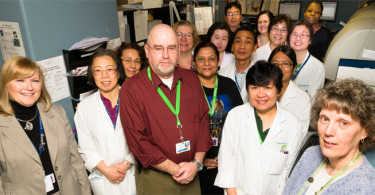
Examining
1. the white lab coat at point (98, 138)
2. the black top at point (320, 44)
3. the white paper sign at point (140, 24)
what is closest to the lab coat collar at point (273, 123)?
the white lab coat at point (98, 138)

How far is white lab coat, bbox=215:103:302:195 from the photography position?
1.57 m

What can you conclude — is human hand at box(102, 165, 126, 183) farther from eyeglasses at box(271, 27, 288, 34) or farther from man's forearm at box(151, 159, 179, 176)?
eyeglasses at box(271, 27, 288, 34)

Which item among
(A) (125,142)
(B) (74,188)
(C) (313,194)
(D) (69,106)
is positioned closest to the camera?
(C) (313,194)

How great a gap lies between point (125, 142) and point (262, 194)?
995 millimetres

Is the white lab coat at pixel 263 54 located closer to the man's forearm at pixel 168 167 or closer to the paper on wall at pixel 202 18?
the paper on wall at pixel 202 18

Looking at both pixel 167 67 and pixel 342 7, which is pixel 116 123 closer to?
pixel 167 67

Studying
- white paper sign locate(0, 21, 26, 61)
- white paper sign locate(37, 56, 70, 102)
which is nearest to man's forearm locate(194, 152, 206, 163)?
white paper sign locate(37, 56, 70, 102)

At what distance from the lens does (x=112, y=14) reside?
2574 millimetres

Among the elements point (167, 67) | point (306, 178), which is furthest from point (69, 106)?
point (306, 178)

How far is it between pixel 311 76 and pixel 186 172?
1.64 m

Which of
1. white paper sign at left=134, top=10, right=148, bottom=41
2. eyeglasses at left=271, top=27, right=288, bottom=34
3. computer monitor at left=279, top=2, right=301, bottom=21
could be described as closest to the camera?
eyeglasses at left=271, top=27, right=288, bottom=34

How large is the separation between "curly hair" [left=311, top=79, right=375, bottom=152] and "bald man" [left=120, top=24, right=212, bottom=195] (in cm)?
85

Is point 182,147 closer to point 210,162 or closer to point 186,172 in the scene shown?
point 186,172

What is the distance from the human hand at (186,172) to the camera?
166cm
